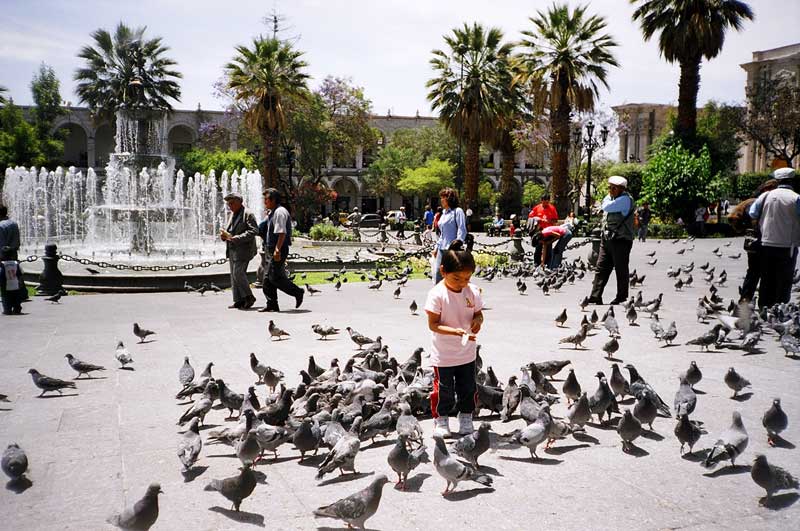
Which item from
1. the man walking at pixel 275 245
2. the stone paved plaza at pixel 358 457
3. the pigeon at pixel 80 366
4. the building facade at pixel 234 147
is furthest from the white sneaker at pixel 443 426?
the building facade at pixel 234 147

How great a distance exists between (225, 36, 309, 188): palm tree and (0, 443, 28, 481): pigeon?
28.7 m

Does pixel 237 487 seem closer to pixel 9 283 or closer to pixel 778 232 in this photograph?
pixel 778 232

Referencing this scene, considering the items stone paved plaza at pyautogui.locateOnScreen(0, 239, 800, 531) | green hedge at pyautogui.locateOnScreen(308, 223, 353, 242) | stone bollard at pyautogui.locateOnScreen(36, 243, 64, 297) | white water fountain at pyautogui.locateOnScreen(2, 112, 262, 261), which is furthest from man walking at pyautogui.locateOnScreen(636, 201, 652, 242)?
stone bollard at pyautogui.locateOnScreen(36, 243, 64, 297)

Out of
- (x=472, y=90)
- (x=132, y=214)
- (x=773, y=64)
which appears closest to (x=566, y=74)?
(x=472, y=90)

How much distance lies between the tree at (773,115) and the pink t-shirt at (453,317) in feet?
139

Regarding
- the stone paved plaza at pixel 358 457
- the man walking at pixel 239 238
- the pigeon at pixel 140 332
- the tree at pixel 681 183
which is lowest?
the stone paved plaza at pixel 358 457

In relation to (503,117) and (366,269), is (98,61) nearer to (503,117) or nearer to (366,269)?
(503,117)

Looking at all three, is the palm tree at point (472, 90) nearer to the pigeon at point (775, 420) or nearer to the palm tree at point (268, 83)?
the palm tree at point (268, 83)

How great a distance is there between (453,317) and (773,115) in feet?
149

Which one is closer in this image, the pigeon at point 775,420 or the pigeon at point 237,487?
the pigeon at point 237,487

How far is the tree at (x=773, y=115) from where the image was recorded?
4041 cm

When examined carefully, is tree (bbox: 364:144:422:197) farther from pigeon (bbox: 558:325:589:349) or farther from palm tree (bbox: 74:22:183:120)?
pigeon (bbox: 558:325:589:349)

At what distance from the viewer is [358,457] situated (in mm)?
4227

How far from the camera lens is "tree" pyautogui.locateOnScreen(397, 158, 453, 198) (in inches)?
2053
